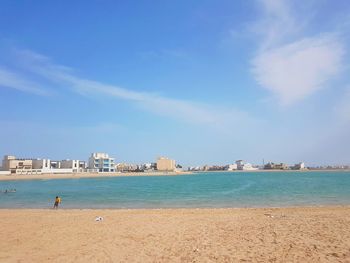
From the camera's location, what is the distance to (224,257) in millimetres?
10359

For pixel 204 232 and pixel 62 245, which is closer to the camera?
pixel 62 245

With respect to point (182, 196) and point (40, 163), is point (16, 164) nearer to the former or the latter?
point (40, 163)

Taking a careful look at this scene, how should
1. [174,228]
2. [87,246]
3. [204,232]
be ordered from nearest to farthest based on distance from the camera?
[87,246] → [204,232] → [174,228]

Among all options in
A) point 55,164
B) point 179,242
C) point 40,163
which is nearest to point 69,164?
point 55,164

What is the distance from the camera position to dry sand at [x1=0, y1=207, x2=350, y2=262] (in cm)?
1052

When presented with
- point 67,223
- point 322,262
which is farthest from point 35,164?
point 322,262

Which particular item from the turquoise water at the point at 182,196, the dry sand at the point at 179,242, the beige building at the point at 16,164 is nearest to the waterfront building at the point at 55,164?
the beige building at the point at 16,164

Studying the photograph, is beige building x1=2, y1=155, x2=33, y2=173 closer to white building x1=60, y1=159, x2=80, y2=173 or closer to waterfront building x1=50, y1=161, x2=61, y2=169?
waterfront building x1=50, y1=161, x2=61, y2=169

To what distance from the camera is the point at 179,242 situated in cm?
1264

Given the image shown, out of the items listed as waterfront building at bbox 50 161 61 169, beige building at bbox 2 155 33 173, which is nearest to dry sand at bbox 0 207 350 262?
beige building at bbox 2 155 33 173

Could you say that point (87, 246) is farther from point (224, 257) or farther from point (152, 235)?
point (224, 257)

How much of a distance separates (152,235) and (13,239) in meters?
5.46

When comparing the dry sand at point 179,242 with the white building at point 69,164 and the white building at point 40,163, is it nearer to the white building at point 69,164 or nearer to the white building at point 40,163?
the white building at point 40,163

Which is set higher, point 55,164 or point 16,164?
point 55,164
